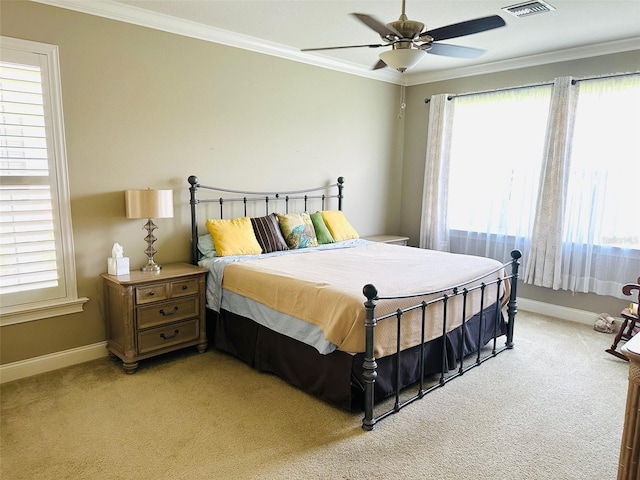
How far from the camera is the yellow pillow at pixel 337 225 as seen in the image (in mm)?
4801

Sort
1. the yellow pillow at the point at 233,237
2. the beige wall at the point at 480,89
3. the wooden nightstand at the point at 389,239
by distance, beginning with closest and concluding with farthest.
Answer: the yellow pillow at the point at 233,237 < the beige wall at the point at 480,89 < the wooden nightstand at the point at 389,239

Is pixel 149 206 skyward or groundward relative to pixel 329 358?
skyward

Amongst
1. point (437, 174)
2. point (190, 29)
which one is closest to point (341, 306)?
point (190, 29)

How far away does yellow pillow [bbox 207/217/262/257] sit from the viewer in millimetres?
3869

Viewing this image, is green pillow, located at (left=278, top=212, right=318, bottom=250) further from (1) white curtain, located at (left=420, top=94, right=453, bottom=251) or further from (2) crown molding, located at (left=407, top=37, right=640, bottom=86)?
(2) crown molding, located at (left=407, top=37, right=640, bottom=86)

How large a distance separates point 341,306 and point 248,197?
215cm

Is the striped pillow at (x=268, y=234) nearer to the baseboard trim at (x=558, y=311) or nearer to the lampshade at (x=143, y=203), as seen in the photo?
the lampshade at (x=143, y=203)

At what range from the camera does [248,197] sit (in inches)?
175

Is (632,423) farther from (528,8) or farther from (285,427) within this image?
(528,8)

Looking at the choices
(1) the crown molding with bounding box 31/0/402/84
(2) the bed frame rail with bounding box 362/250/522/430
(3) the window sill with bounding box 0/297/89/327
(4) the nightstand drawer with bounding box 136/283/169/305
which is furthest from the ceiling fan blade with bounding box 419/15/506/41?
(3) the window sill with bounding box 0/297/89/327

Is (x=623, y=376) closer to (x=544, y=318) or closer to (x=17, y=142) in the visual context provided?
(x=544, y=318)

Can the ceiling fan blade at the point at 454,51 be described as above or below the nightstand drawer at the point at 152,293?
above

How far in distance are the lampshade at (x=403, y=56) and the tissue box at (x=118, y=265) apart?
2392mm

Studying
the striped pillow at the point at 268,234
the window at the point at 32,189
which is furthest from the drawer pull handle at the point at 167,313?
the striped pillow at the point at 268,234
